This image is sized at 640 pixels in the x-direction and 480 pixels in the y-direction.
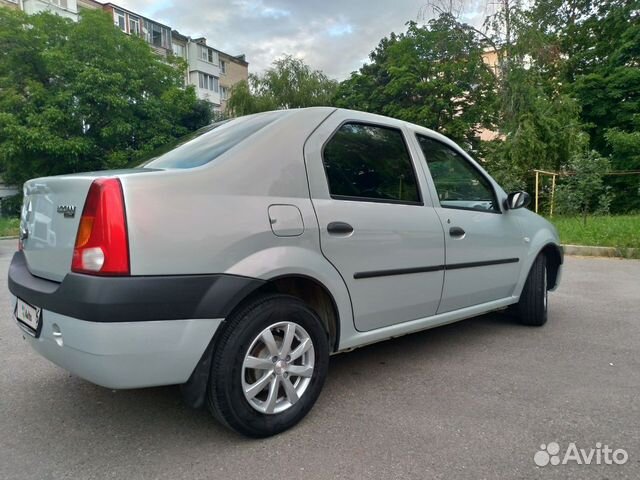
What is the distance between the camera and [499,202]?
3.79 meters

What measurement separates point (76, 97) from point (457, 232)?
25.3 m

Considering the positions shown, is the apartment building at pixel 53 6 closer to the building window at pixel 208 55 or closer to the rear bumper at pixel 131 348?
the building window at pixel 208 55

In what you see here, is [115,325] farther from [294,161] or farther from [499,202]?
[499,202]

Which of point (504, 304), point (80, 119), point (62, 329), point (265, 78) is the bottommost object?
point (504, 304)

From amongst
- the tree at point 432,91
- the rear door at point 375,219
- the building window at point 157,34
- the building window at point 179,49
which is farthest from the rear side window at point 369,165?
the building window at point 179,49

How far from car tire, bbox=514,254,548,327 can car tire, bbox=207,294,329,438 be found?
2374mm

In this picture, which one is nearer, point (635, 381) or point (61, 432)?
point (61, 432)

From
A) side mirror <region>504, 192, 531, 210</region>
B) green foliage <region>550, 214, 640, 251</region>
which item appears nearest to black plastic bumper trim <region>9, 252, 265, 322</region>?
side mirror <region>504, 192, 531, 210</region>

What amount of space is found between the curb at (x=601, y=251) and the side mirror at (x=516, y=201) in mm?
6248

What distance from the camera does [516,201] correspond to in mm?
3756

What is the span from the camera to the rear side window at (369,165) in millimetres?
2688

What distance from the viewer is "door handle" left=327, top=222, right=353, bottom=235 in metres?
2.50

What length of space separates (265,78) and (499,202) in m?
28.3

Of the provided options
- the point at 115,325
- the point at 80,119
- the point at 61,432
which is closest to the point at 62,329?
the point at 115,325
